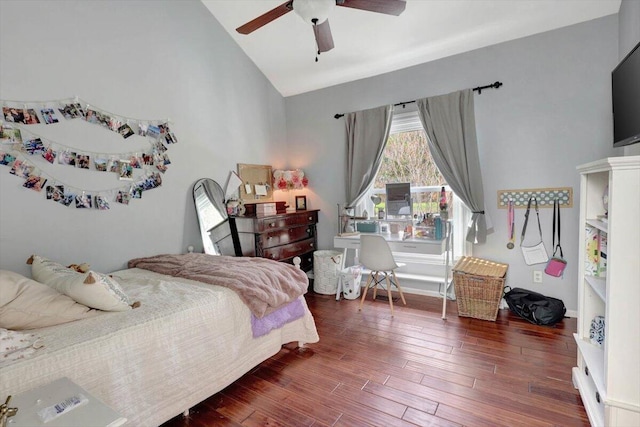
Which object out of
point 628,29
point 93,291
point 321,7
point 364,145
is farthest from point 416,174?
point 93,291

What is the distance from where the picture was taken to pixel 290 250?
3730 mm

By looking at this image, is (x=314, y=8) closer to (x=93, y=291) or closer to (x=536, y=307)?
(x=93, y=291)

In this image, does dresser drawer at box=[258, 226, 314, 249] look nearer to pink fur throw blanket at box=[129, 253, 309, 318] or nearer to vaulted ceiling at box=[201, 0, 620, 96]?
pink fur throw blanket at box=[129, 253, 309, 318]

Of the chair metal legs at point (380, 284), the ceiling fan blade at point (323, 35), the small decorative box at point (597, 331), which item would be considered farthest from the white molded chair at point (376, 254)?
the ceiling fan blade at point (323, 35)

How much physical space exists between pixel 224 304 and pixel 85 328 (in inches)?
26.2

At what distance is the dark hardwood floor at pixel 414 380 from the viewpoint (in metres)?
1.69

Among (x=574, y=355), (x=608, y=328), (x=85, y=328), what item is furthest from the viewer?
(x=574, y=355)

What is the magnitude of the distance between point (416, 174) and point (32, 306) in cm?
330

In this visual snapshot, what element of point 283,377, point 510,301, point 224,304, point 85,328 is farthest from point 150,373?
point 510,301

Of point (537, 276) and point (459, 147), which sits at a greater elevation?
point (459, 147)

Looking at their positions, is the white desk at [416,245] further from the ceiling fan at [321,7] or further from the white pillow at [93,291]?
the white pillow at [93,291]

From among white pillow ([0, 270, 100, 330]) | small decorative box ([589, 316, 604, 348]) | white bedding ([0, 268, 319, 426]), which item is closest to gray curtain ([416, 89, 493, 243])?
small decorative box ([589, 316, 604, 348])

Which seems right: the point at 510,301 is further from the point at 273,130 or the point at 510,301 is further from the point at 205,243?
the point at 273,130

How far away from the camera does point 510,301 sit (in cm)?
295
